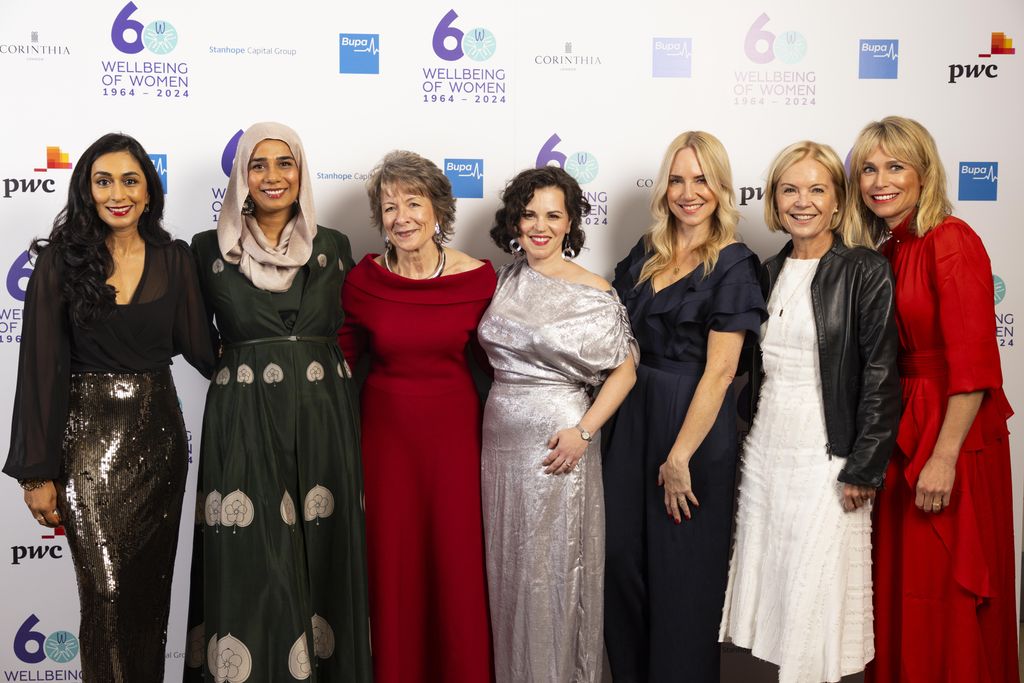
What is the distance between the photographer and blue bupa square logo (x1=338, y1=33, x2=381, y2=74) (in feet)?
10.8

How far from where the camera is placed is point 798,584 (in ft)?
8.02

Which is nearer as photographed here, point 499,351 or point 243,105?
point 499,351

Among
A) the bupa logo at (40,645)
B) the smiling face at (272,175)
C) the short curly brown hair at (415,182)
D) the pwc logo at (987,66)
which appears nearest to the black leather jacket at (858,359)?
the short curly brown hair at (415,182)

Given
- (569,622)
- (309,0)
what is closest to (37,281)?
(309,0)

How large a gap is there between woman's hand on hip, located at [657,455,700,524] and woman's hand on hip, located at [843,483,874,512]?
441 millimetres

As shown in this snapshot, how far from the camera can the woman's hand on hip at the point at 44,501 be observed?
2295 millimetres

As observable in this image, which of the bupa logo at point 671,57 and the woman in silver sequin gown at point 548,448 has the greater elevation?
the bupa logo at point 671,57

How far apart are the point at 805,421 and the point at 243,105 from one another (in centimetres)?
238

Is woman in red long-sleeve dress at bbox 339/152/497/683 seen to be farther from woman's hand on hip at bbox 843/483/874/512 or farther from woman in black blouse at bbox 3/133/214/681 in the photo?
woman's hand on hip at bbox 843/483/874/512

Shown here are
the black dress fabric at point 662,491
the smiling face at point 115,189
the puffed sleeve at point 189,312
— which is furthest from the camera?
the black dress fabric at point 662,491

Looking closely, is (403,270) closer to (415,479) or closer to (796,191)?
(415,479)

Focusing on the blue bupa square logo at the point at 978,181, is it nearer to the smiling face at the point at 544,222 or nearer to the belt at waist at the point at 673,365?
the belt at waist at the point at 673,365

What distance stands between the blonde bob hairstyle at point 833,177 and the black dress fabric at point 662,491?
0.85 ft

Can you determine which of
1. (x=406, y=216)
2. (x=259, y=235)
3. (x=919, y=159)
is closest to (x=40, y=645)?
(x=259, y=235)
